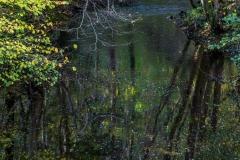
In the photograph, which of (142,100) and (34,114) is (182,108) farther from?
(34,114)

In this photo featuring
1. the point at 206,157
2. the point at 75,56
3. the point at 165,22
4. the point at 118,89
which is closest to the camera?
the point at 206,157

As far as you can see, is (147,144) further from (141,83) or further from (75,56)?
(75,56)

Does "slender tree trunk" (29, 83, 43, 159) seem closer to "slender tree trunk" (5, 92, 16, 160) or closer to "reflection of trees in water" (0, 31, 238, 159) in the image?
"reflection of trees in water" (0, 31, 238, 159)

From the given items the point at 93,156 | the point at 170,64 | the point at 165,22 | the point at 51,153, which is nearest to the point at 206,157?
the point at 93,156

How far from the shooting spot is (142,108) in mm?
8898

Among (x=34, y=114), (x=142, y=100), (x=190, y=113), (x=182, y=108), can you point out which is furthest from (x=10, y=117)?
(x=190, y=113)

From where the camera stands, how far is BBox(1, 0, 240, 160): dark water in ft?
22.2

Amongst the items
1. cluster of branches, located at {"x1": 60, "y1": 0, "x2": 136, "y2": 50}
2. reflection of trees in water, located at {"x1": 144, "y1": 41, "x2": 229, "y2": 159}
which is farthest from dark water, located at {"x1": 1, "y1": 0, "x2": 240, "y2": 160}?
cluster of branches, located at {"x1": 60, "y1": 0, "x2": 136, "y2": 50}

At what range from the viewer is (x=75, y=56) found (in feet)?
47.9

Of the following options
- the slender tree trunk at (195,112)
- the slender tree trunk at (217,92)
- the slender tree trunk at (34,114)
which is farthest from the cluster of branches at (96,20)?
the slender tree trunk at (217,92)

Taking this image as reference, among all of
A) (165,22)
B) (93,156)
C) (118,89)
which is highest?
(165,22)

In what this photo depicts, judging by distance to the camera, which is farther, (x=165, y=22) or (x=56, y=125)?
(x=165, y=22)

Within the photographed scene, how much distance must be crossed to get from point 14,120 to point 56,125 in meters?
1.11

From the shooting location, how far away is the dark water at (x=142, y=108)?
6762mm
